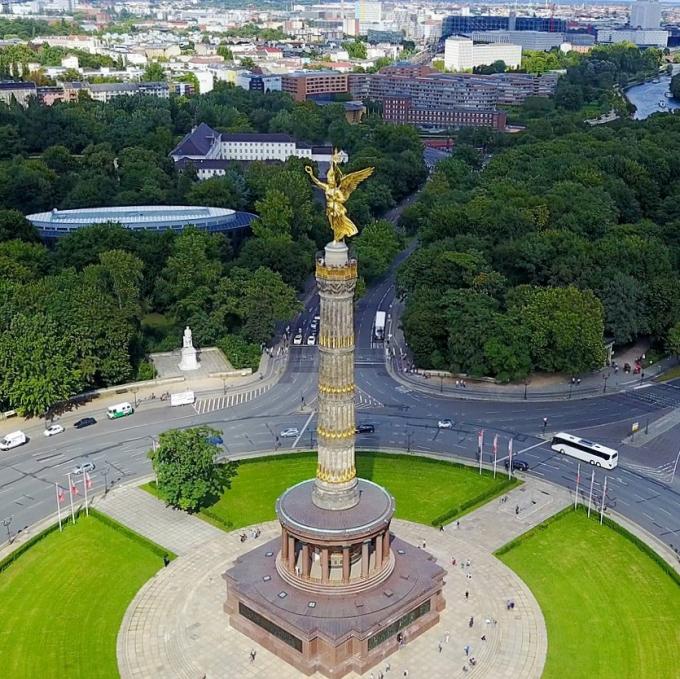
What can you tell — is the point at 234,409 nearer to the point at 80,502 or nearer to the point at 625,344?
the point at 80,502

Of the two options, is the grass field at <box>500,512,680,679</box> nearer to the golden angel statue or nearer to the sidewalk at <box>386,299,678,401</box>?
the sidewalk at <box>386,299,678,401</box>

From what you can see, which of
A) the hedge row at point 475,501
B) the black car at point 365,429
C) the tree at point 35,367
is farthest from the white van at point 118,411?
the hedge row at point 475,501

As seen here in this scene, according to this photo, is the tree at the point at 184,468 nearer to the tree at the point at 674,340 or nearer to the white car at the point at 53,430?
the white car at the point at 53,430

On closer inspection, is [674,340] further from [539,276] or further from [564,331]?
[539,276]

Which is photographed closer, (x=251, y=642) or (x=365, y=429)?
(x=251, y=642)

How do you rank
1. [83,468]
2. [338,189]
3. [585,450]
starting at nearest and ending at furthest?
1. [338,189]
2. [83,468]
3. [585,450]

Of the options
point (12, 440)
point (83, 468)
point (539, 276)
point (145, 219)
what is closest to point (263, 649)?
point (83, 468)

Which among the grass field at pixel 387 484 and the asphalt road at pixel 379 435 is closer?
the grass field at pixel 387 484
